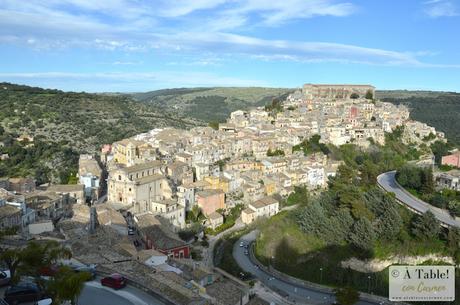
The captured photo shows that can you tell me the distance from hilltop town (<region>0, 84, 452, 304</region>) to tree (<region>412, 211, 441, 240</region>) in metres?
12.8

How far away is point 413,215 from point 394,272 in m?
10.3

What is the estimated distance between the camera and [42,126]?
55.8 m

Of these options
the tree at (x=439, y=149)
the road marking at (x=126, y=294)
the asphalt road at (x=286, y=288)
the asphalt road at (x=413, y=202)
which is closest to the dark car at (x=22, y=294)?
the road marking at (x=126, y=294)

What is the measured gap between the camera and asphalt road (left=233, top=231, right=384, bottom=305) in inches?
987

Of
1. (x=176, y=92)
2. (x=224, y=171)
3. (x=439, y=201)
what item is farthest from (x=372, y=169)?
(x=176, y=92)

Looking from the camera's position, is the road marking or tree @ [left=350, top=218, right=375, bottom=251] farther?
tree @ [left=350, top=218, right=375, bottom=251]

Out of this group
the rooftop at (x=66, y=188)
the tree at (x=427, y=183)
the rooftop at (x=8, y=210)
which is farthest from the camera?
the rooftop at (x=66, y=188)

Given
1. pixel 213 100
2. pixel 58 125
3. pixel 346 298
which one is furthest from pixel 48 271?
pixel 213 100

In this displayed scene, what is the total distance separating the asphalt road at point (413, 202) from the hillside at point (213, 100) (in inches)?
3129

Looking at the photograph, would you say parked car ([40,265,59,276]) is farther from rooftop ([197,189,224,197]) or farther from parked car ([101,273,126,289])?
rooftop ([197,189,224,197])

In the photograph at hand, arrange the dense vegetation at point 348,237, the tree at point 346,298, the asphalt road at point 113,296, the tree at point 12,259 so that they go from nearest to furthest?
the tree at point 12,259, the asphalt road at point 113,296, the tree at point 346,298, the dense vegetation at point 348,237

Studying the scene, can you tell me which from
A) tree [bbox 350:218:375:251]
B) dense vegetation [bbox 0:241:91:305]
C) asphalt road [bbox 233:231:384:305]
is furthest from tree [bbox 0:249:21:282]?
tree [bbox 350:218:375:251]

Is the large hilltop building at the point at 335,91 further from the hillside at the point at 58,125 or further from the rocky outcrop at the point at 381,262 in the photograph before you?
the rocky outcrop at the point at 381,262

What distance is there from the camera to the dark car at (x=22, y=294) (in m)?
11.4
